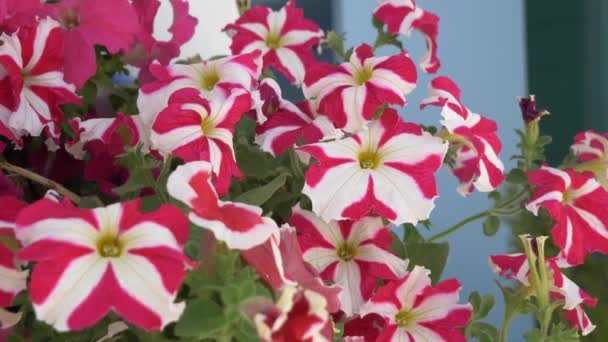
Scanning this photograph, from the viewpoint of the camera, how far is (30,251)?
30 centimetres

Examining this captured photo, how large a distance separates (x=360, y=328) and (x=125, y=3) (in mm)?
271

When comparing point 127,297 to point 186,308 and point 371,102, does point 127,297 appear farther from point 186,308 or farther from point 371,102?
point 371,102

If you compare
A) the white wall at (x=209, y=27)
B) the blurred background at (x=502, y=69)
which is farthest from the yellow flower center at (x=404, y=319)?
the blurred background at (x=502, y=69)

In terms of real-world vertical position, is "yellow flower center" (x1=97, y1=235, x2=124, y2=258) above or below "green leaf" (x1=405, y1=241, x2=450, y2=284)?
above

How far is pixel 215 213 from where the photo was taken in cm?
32

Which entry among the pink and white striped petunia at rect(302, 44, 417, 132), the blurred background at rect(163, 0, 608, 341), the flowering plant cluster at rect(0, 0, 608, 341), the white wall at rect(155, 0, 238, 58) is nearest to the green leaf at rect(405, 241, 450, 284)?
the flowering plant cluster at rect(0, 0, 608, 341)

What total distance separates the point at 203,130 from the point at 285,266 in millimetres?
97

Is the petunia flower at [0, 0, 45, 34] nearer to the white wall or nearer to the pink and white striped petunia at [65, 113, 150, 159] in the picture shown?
the pink and white striped petunia at [65, 113, 150, 159]

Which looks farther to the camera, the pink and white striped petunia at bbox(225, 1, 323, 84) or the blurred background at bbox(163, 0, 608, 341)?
the blurred background at bbox(163, 0, 608, 341)

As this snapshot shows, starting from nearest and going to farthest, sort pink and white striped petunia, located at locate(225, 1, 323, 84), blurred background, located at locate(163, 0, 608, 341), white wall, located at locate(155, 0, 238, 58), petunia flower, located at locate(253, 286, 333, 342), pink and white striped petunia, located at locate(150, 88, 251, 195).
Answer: petunia flower, located at locate(253, 286, 333, 342)
pink and white striped petunia, located at locate(150, 88, 251, 195)
pink and white striped petunia, located at locate(225, 1, 323, 84)
white wall, located at locate(155, 0, 238, 58)
blurred background, located at locate(163, 0, 608, 341)

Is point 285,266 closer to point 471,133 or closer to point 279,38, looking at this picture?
point 471,133

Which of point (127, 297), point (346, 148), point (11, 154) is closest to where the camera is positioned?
point (127, 297)

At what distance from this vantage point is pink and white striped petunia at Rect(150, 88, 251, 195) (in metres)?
0.39

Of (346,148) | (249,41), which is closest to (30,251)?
(346,148)
